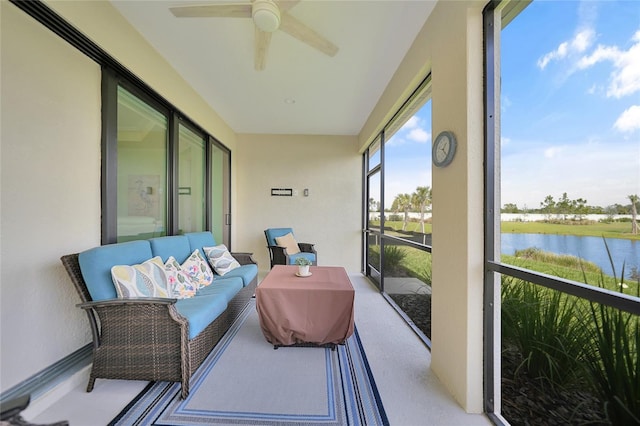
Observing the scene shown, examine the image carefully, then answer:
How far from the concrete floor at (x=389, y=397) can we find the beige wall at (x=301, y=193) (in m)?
2.93

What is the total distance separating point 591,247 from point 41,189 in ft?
9.83

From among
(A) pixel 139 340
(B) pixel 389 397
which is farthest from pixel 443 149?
(A) pixel 139 340

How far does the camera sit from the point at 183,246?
2760 mm

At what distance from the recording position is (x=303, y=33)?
5.86 ft

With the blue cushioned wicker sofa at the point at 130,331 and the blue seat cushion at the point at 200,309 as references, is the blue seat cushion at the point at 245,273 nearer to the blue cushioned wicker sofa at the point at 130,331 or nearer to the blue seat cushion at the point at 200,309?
the blue seat cushion at the point at 200,309

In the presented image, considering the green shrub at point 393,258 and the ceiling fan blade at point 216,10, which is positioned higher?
the ceiling fan blade at point 216,10

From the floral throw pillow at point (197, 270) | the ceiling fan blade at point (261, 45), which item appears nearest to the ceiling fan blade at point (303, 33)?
the ceiling fan blade at point (261, 45)

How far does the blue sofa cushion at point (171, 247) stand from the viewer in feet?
7.67

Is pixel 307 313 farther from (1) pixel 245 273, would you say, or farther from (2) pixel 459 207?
(2) pixel 459 207

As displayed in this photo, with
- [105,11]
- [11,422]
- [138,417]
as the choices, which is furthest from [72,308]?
[105,11]

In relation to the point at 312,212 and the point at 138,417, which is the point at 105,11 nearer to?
the point at 138,417

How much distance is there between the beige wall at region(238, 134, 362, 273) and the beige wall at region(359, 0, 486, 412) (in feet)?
10.5

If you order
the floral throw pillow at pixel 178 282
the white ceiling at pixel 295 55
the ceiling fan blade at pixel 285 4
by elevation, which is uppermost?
the white ceiling at pixel 295 55

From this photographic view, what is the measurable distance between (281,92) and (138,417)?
3415 millimetres
